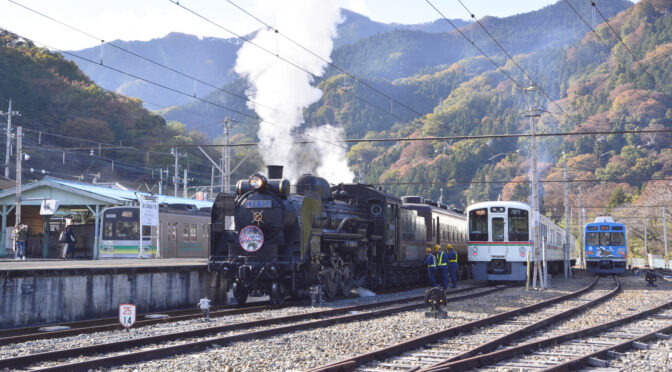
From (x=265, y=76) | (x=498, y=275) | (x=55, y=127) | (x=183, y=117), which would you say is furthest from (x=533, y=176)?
(x=183, y=117)

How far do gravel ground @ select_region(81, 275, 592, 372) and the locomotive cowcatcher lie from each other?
3.27 m

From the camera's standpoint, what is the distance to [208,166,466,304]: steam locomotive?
15.6 m

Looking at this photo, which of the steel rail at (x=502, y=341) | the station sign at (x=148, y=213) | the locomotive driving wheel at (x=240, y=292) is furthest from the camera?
the station sign at (x=148, y=213)

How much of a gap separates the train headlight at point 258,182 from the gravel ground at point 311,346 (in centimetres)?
464

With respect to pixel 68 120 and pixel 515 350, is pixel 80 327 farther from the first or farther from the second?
pixel 68 120

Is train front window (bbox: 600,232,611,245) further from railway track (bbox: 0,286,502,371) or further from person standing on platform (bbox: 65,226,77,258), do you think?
person standing on platform (bbox: 65,226,77,258)

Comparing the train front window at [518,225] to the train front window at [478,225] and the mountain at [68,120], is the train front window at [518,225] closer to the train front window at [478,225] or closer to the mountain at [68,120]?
the train front window at [478,225]

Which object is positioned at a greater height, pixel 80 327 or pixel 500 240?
pixel 500 240

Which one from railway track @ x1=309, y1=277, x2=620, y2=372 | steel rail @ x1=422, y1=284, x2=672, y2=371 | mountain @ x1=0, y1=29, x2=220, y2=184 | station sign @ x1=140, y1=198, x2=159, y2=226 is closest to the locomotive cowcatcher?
railway track @ x1=309, y1=277, x2=620, y2=372

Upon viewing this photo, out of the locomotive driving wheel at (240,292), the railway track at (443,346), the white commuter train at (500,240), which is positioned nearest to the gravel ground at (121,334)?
the locomotive driving wheel at (240,292)

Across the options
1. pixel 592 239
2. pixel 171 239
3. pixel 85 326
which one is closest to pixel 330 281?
pixel 85 326

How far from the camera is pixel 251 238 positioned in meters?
15.7

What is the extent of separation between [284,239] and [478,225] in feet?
40.3

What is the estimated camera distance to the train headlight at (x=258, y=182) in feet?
52.2
